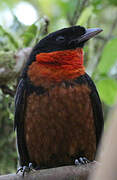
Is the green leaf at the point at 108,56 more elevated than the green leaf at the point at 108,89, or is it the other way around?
the green leaf at the point at 108,56

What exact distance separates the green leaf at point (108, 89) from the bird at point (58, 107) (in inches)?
36.7

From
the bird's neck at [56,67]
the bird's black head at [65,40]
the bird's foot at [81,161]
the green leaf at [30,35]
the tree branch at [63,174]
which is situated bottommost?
the bird's foot at [81,161]

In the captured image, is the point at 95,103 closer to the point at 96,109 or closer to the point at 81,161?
the point at 96,109

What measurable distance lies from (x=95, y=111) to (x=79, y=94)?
0.33 m

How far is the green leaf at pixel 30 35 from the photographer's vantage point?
422 cm

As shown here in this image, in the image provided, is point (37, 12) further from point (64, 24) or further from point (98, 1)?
point (98, 1)

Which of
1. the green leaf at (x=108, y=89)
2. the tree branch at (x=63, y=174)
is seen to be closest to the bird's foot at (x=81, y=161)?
the tree branch at (x=63, y=174)

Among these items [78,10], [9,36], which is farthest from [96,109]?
[78,10]

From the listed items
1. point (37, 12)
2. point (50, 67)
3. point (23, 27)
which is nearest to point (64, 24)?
point (23, 27)

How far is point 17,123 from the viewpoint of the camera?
3.22 m

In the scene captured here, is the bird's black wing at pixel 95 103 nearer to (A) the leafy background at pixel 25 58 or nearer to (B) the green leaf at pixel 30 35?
(A) the leafy background at pixel 25 58

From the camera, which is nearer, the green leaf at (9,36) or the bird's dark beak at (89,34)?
the bird's dark beak at (89,34)

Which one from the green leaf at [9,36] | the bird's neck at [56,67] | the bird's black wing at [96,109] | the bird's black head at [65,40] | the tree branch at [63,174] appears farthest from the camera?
the green leaf at [9,36]

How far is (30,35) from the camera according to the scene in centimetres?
422
